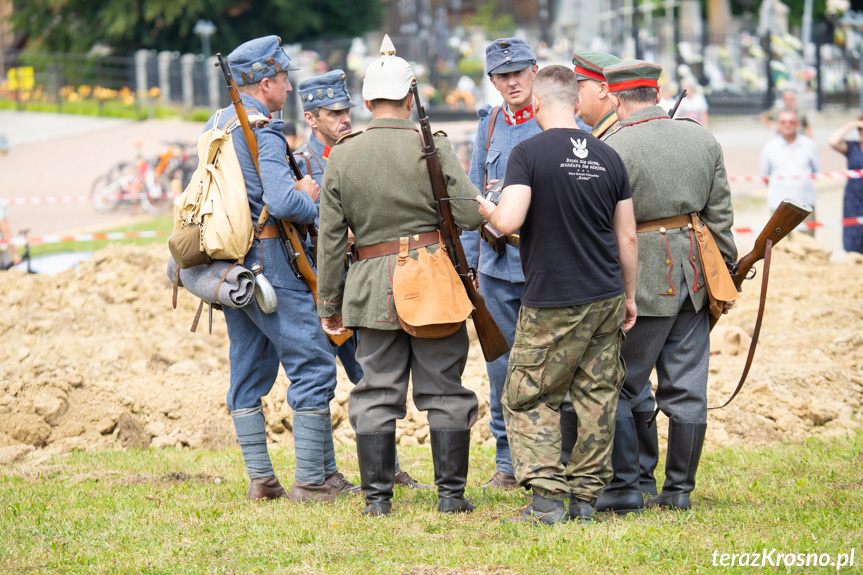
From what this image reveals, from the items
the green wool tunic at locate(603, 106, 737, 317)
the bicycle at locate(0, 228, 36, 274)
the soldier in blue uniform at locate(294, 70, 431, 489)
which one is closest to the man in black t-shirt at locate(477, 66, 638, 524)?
the green wool tunic at locate(603, 106, 737, 317)

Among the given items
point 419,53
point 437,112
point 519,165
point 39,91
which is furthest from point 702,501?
point 39,91

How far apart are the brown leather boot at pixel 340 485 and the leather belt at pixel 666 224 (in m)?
2.05

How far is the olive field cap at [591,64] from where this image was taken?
453cm

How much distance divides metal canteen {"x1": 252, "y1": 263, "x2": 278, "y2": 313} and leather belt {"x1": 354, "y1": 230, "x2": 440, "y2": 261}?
1.73 feet

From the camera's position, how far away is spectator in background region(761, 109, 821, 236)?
37.2 ft

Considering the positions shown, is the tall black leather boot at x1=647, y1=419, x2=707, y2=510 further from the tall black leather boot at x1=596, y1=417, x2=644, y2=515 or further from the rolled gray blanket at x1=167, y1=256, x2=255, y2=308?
the rolled gray blanket at x1=167, y1=256, x2=255, y2=308

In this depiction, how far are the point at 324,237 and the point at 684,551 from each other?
2.05 meters

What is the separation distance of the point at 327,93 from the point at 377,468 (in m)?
2.23

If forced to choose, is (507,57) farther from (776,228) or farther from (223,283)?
(223,283)

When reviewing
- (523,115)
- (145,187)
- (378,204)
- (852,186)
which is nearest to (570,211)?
(378,204)

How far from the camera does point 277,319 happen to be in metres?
4.66

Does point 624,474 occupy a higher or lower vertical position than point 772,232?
lower

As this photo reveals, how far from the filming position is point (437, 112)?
26.7 m

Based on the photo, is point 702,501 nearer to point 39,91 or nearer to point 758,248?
point 758,248
